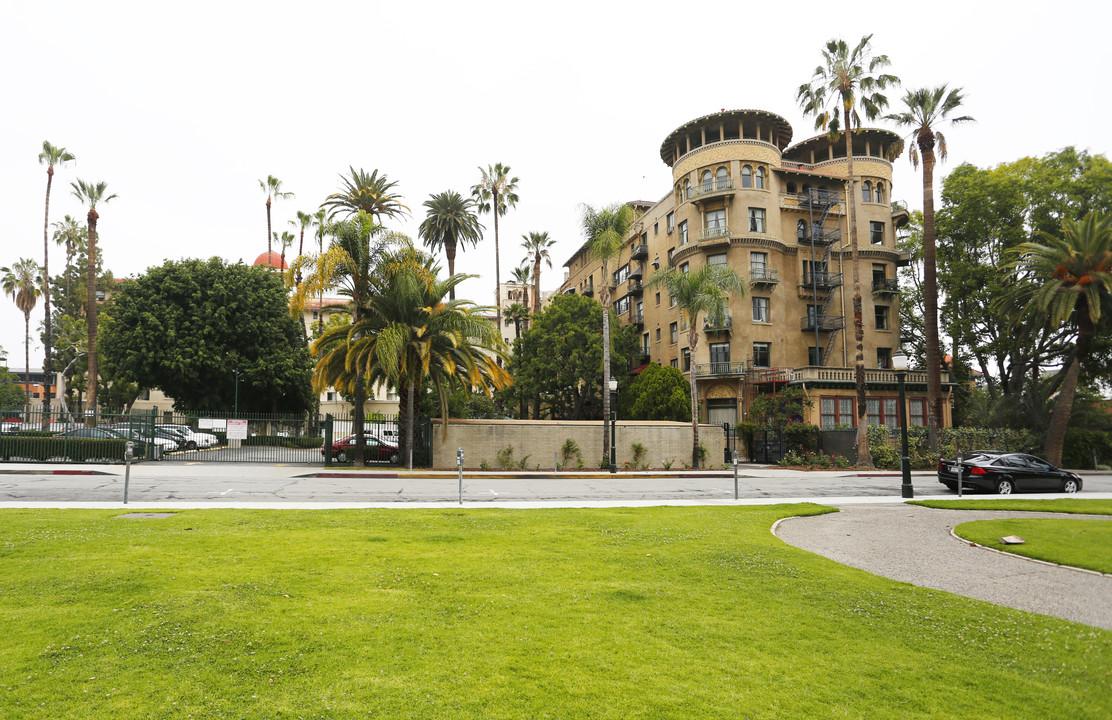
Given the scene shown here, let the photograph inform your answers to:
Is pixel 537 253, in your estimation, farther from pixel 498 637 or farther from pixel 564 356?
pixel 498 637

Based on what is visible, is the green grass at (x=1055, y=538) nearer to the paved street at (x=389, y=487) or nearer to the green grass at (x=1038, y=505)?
the green grass at (x=1038, y=505)

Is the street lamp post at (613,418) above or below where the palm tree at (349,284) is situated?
below

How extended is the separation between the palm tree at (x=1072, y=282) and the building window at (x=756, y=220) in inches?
628

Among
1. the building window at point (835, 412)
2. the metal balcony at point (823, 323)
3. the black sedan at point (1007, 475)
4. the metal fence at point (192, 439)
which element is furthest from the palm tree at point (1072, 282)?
the metal fence at point (192, 439)

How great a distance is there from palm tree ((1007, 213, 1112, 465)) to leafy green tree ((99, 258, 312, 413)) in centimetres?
4738

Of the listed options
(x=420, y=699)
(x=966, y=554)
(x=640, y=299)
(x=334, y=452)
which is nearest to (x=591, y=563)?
(x=420, y=699)

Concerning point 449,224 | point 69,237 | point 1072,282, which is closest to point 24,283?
point 69,237

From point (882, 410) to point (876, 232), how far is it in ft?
49.5

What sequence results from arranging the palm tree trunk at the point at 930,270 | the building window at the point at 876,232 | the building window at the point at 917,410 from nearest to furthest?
the palm tree trunk at the point at 930,270 < the building window at the point at 917,410 < the building window at the point at 876,232

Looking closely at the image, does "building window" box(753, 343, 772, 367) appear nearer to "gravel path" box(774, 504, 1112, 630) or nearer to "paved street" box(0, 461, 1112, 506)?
"paved street" box(0, 461, 1112, 506)

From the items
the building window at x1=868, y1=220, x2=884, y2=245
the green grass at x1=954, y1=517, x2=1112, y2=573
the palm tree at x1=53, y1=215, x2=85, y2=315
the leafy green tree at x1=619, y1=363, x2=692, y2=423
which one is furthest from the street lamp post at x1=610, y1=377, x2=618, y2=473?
the palm tree at x1=53, y1=215, x2=85, y2=315

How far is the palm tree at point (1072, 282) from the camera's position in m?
31.9

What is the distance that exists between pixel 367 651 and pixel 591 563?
3691 mm

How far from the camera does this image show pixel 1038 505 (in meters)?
16.6
